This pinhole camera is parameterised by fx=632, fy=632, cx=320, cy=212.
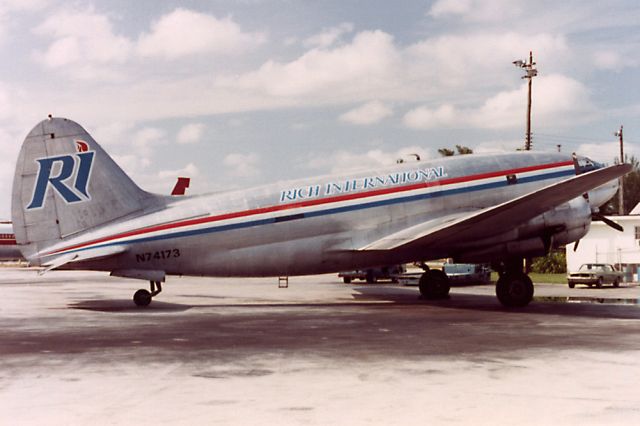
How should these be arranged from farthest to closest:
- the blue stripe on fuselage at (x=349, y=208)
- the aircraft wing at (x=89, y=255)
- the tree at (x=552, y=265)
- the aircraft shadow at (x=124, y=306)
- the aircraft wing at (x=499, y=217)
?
the tree at (x=552, y=265), the aircraft shadow at (x=124, y=306), the blue stripe on fuselage at (x=349, y=208), the aircraft wing at (x=89, y=255), the aircraft wing at (x=499, y=217)

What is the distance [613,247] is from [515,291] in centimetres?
3364

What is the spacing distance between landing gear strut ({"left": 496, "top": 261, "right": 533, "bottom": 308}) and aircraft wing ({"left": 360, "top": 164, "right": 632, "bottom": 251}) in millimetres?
1586

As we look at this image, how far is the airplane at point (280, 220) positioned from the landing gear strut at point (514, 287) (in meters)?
0.04

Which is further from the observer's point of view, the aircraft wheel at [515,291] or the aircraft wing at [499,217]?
the aircraft wheel at [515,291]

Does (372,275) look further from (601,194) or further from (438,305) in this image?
(601,194)

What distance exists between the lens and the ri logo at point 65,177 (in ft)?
72.6

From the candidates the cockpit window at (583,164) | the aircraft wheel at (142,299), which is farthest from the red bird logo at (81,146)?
the cockpit window at (583,164)

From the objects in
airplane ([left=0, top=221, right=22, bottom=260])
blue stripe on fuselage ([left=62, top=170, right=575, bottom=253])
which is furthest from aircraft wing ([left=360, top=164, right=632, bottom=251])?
airplane ([left=0, top=221, right=22, bottom=260])

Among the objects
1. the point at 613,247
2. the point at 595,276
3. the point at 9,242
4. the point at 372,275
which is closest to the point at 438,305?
the point at 595,276

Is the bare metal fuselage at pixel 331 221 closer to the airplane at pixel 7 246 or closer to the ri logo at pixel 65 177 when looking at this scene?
the ri logo at pixel 65 177

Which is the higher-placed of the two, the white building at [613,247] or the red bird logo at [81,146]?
the red bird logo at [81,146]

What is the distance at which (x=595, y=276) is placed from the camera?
37.6 meters

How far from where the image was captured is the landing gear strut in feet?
Result: 73.3

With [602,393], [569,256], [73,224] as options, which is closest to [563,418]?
[602,393]
